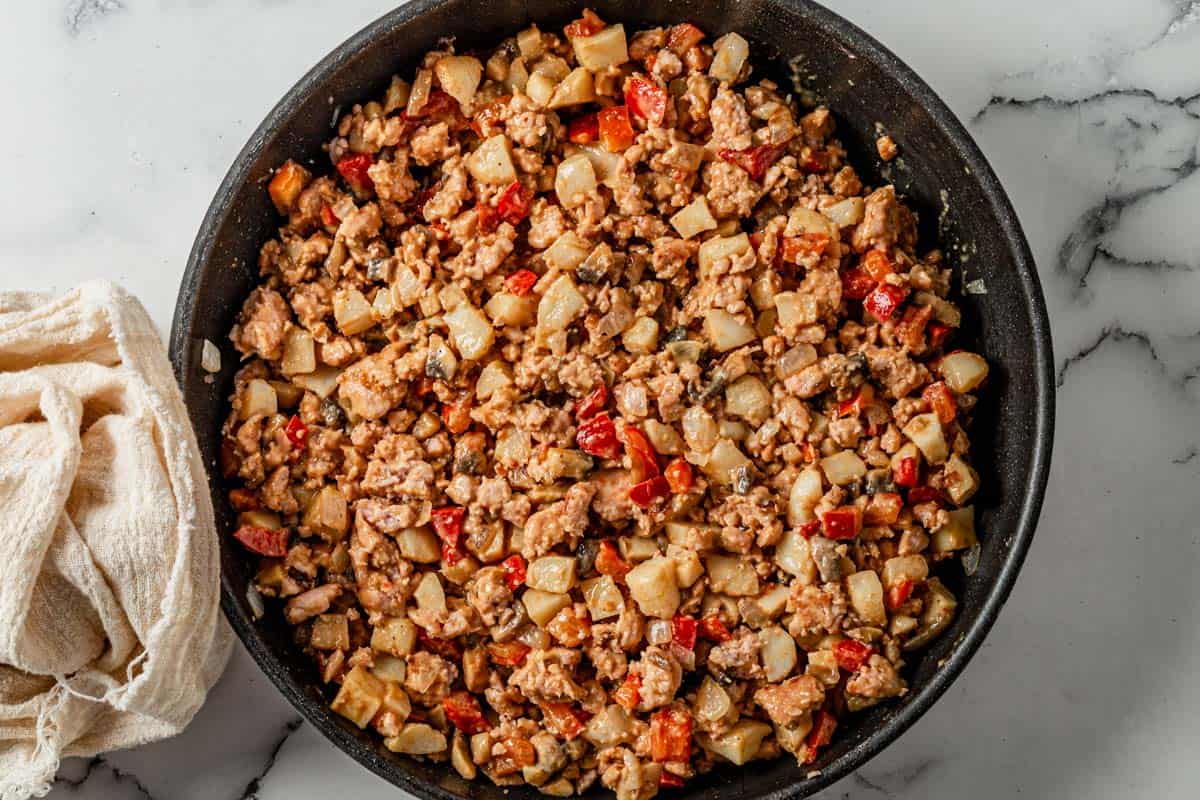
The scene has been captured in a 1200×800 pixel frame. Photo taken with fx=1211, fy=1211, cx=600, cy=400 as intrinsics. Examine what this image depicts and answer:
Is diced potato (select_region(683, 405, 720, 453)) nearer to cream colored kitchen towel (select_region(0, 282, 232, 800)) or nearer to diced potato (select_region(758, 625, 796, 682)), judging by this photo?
diced potato (select_region(758, 625, 796, 682))

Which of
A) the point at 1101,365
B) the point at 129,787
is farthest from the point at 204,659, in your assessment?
the point at 1101,365

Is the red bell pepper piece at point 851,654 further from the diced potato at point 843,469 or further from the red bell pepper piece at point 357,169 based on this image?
the red bell pepper piece at point 357,169

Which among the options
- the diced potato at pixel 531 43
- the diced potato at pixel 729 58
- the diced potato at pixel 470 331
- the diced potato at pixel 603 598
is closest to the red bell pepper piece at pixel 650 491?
the diced potato at pixel 603 598

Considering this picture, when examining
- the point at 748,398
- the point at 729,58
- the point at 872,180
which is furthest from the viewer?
the point at 872,180

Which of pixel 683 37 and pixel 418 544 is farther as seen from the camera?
pixel 683 37

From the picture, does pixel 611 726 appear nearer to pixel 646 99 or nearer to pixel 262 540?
pixel 262 540

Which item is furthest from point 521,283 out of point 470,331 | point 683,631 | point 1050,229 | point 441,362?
point 1050,229
